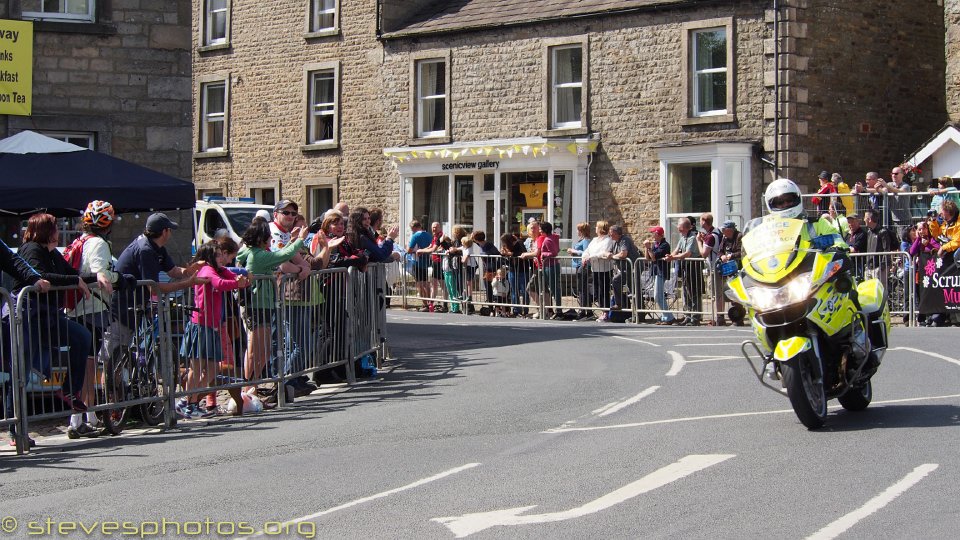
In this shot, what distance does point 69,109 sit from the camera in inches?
776

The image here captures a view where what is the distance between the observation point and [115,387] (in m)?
10.9

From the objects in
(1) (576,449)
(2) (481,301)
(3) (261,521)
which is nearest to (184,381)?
(1) (576,449)

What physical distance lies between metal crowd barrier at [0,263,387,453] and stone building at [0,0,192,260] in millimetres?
7083

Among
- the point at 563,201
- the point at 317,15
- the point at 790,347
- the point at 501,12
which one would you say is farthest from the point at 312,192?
the point at 790,347

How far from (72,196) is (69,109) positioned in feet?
17.2

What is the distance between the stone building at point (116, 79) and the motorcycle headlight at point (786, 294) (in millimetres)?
12638

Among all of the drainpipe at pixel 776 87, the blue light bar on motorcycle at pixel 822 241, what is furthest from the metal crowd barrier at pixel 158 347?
the drainpipe at pixel 776 87

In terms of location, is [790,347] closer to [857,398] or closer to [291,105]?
[857,398]

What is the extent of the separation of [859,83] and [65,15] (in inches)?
731

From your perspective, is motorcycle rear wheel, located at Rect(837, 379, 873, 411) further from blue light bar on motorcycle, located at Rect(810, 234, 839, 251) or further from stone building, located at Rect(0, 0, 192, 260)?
stone building, located at Rect(0, 0, 192, 260)

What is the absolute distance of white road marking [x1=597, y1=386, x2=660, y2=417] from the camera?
1138 centimetres
